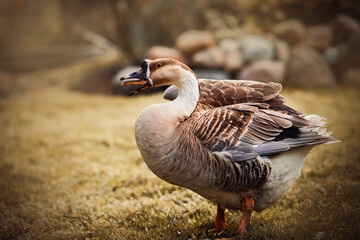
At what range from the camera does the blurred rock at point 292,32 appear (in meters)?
7.85

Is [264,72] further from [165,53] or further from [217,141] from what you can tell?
[217,141]

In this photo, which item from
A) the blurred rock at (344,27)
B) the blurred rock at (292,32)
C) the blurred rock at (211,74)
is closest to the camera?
the blurred rock at (344,27)

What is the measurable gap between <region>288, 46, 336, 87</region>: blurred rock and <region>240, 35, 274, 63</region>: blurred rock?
2.26 feet

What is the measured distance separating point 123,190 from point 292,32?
22.7ft

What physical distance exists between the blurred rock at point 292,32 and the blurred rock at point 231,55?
1360 mm

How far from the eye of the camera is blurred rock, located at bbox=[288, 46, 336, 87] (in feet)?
21.9

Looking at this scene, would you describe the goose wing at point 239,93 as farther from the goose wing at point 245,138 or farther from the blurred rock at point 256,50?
the blurred rock at point 256,50

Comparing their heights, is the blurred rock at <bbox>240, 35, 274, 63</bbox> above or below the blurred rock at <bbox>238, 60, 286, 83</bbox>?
above

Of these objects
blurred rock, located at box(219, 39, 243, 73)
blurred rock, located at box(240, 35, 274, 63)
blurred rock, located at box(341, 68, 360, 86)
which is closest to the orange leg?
blurred rock, located at box(219, 39, 243, 73)

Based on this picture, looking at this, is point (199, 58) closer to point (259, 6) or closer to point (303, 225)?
point (259, 6)

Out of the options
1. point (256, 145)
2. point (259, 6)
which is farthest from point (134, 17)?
point (256, 145)

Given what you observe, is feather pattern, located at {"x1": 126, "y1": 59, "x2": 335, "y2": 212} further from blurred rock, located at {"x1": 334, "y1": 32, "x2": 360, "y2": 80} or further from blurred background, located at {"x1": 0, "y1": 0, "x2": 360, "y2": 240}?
blurred rock, located at {"x1": 334, "y1": 32, "x2": 360, "y2": 80}

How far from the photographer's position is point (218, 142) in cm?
193

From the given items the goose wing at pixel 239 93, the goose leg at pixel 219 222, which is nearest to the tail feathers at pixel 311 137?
the goose wing at pixel 239 93
